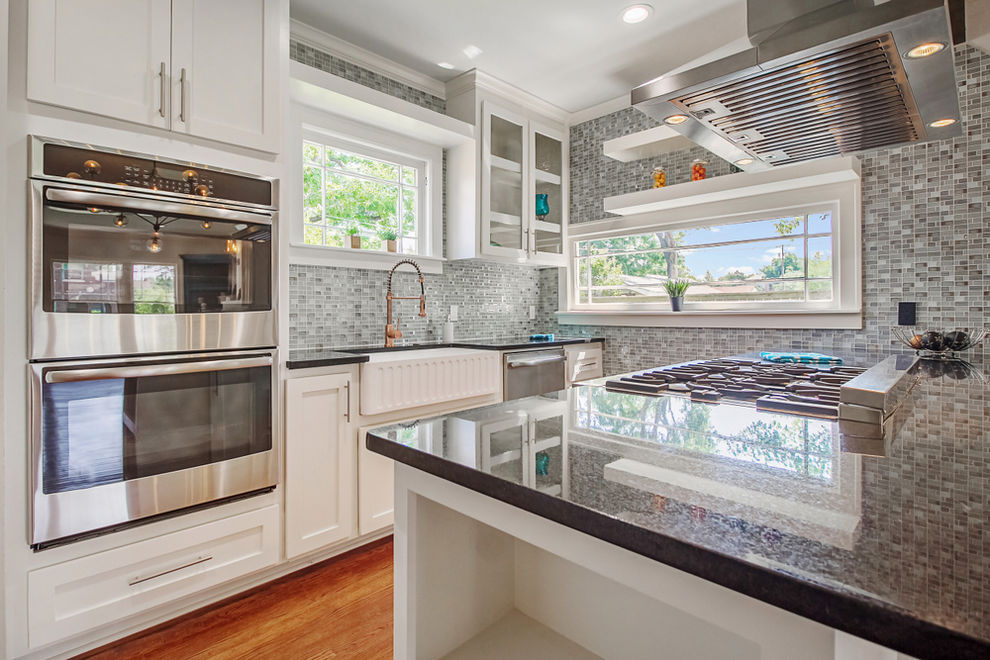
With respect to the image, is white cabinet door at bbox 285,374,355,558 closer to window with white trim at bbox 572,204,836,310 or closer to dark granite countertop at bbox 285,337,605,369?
dark granite countertop at bbox 285,337,605,369

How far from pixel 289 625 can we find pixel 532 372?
196 cm

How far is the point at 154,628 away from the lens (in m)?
1.85

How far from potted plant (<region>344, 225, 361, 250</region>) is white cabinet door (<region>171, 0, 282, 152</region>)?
85cm

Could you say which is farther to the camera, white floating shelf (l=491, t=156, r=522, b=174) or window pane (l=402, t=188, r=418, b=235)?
white floating shelf (l=491, t=156, r=522, b=174)

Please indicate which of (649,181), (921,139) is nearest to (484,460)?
(921,139)

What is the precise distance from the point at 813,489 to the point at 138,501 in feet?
6.62

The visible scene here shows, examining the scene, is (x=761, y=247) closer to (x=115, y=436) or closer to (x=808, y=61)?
(x=808, y=61)

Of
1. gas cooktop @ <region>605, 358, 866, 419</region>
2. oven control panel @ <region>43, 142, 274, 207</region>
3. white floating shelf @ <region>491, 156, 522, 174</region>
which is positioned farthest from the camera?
white floating shelf @ <region>491, 156, 522, 174</region>

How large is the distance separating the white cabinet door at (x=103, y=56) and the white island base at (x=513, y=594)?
1723 millimetres

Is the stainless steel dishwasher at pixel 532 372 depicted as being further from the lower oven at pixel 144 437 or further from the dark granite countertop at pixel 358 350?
the lower oven at pixel 144 437

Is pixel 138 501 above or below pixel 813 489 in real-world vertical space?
below

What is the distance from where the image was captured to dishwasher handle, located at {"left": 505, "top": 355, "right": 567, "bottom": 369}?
3189 mm

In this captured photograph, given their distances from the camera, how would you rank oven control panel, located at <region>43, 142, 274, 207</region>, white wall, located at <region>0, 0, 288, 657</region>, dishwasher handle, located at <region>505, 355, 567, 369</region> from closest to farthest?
1. white wall, located at <region>0, 0, 288, 657</region>
2. oven control panel, located at <region>43, 142, 274, 207</region>
3. dishwasher handle, located at <region>505, 355, 567, 369</region>

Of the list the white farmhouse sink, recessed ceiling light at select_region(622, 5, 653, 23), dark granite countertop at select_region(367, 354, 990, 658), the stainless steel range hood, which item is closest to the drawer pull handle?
the white farmhouse sink
